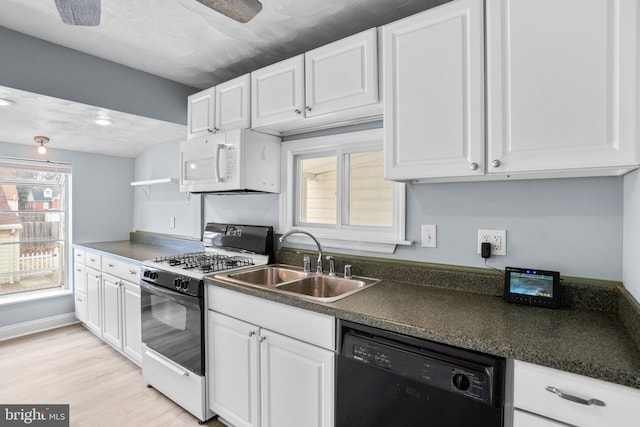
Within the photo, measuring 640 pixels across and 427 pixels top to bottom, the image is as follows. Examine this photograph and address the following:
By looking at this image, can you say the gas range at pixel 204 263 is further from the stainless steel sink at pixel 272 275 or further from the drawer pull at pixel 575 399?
the drawer pull at pixel 575 399

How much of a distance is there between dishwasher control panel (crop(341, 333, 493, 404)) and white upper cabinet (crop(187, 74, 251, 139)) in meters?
1.60

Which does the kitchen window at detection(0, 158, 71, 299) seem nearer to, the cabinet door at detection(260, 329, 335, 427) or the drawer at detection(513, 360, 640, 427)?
the cabinet door at detection(260, 329, 335, 427)

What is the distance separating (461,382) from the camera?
108cm

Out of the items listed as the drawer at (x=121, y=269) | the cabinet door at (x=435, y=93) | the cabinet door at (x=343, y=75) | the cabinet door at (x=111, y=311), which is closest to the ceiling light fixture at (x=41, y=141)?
the drawer at (x=121, y=269)

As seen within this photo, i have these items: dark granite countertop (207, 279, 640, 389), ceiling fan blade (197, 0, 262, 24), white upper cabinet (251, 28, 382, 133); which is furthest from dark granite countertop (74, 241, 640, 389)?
ceiling fan blade (197, 0, 262, 24)

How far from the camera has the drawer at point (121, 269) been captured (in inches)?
101

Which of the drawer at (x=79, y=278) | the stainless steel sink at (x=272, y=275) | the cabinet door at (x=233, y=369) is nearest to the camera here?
the cabinet door at (x=233, y=369)

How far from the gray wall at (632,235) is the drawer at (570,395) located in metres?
0.40

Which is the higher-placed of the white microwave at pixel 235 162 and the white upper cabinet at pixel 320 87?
the white upper cabinet at pixel 320 87

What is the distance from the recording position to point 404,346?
1.21 metres

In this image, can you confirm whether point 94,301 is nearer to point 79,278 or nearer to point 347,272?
point 79,278

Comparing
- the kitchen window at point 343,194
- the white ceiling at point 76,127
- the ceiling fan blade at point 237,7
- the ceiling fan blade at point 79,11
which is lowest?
the kitchen window at point 343,194

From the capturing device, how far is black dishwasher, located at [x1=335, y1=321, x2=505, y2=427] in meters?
1.05

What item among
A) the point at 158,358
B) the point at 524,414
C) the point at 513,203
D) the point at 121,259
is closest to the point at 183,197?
the point at 121,259
